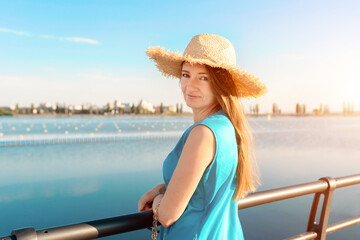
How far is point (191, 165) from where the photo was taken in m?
0.82

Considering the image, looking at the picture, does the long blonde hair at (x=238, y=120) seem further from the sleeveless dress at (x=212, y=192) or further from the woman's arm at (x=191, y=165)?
the woman's arm at (x=191, y=165)

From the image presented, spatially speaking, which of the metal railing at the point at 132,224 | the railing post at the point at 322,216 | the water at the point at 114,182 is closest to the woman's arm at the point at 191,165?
the metal railing at the point at 132,224

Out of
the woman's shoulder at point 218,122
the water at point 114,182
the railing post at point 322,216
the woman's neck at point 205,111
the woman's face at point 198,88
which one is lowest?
the water at point 114,182

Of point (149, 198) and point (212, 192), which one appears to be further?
point (149, 198)

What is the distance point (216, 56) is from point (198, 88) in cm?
12

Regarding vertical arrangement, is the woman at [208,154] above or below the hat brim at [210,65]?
below

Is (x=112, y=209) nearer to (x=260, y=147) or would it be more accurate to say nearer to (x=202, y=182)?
(x=202, y=182)

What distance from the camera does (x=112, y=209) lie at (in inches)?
350

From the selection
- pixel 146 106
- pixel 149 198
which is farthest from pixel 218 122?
pixel 146 106

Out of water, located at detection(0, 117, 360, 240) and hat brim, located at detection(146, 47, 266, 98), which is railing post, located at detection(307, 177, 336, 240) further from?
water, located at detection(0, 117, 360, 240)

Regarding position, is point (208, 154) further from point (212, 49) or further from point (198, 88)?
point (212, 49)

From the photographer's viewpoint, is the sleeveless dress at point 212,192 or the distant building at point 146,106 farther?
the distant building at point 146,106

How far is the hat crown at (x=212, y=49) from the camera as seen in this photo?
3.43ft

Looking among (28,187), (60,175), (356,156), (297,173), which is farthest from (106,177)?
(356,156)
